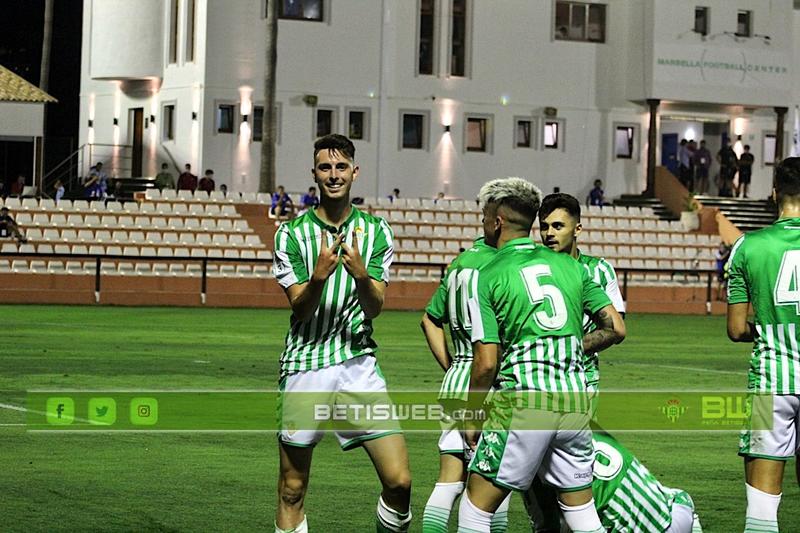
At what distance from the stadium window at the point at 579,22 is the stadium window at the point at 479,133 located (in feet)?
13.0

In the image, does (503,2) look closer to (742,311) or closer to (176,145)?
(176,145)

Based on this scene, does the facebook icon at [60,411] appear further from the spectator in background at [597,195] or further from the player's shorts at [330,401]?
the spectator in background at [597,195]

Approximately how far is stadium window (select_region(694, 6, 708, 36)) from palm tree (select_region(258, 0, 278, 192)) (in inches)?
632

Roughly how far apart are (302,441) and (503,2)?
47495 millimetres

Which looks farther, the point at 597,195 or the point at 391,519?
the point at 597,195

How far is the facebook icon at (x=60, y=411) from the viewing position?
49.5 feet

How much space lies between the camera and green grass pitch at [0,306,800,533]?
10.0 meters

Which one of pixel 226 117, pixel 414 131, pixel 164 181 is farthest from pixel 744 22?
pixel 164 181

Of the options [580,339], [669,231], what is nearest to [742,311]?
[580,339]

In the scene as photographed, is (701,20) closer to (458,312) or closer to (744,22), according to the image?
(744,22)

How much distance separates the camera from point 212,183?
47094mm

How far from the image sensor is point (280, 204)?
146ft

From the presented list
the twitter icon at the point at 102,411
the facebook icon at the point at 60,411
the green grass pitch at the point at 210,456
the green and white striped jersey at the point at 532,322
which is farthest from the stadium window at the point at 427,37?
the green and white striped jersey at the point at 532,322

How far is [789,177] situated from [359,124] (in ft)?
147
